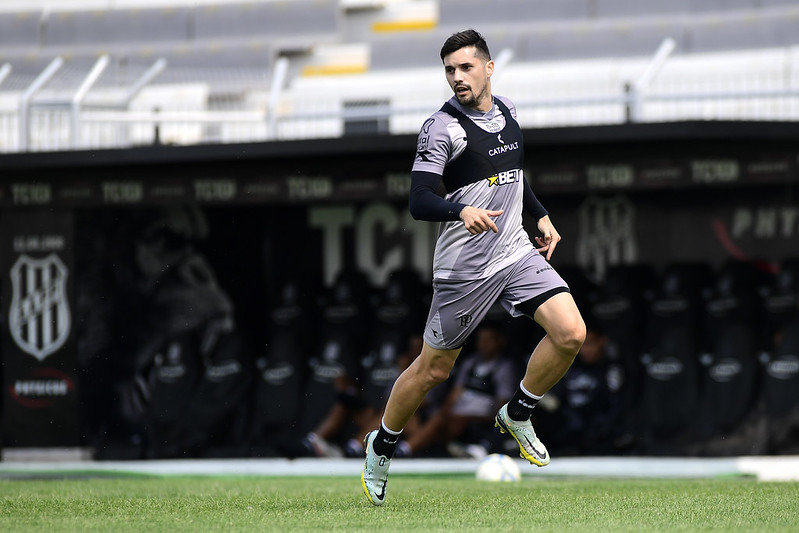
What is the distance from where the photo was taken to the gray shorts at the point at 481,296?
576 centimetres

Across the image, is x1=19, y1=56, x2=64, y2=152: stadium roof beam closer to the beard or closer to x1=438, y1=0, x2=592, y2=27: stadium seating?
x1=438, y1=0, x2=592, y2=27: stadium seating

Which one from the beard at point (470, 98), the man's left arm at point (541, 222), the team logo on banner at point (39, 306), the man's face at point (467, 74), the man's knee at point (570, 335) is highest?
the man's face at point (467, 74)

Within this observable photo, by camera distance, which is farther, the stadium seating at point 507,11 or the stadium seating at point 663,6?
the stadium seating at point 507,11

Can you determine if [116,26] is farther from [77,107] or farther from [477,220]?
[477,220]

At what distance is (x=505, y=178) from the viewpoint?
19.2 feet

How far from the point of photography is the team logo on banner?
41.9 feet

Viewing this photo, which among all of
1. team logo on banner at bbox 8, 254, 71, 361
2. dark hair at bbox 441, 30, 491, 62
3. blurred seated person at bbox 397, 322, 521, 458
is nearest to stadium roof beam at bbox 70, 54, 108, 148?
team logo on banner at bbox 8, 254, 71, 361

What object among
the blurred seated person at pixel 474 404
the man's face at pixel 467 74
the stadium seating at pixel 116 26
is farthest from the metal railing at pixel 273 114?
the man's face at pixel 467 74

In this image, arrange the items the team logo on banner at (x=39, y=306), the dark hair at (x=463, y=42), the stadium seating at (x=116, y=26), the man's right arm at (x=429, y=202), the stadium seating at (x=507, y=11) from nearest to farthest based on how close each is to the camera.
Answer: the man's right arm at (x=429, y=202), the dark hair at (x=463, y=42), the team logo on banner at (x=39, y=306), the stadium seating at (x=507, y=11), the stadium seating at (x=116, y=26)

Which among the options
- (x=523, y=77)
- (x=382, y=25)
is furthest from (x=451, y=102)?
(x=382, y=25)

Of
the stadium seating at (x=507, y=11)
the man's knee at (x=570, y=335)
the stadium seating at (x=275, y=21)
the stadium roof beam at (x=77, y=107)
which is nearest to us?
the man's knee at (x=570, y=335)

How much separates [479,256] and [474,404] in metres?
6.49

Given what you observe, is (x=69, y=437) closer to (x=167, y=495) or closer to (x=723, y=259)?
(x=167, y=495)

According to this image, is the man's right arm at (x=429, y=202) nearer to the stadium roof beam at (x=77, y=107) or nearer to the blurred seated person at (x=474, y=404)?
the blurred seated person at (x=474, y=404)
